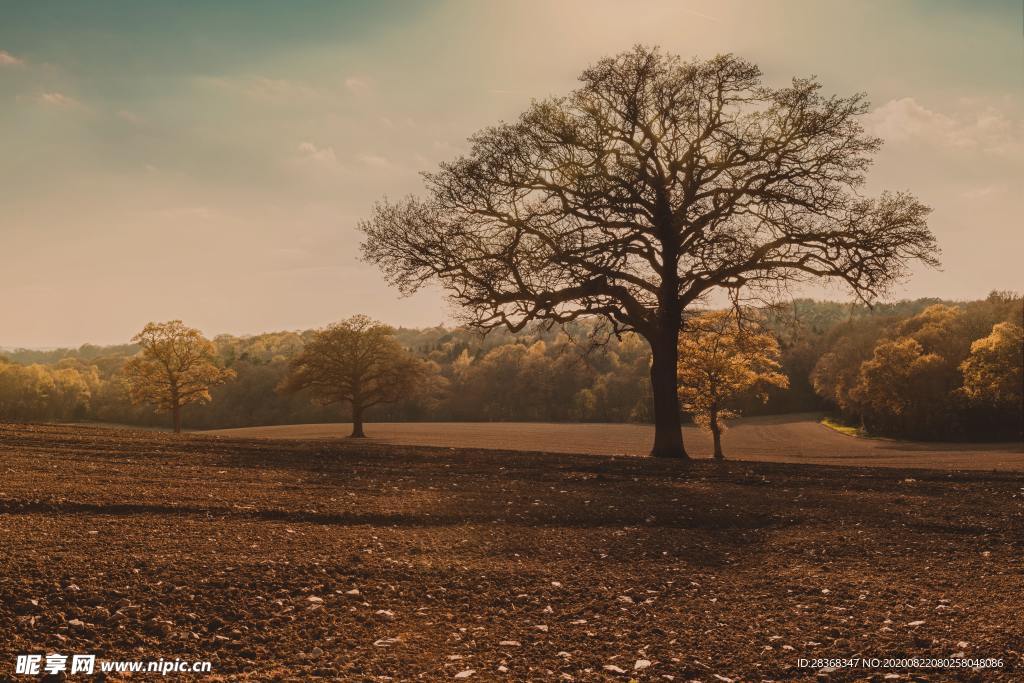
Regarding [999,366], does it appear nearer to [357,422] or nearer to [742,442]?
[742,442]

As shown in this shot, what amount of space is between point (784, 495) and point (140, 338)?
6129 centimetres

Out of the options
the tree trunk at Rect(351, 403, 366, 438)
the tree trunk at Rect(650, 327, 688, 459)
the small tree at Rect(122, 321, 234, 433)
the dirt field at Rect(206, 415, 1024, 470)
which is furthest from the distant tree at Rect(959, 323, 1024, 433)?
the small tree at Rect(122, 321, 234, 433)

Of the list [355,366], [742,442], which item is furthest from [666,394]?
[742,442]

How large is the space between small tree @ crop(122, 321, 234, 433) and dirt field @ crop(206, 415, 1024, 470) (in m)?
7.70

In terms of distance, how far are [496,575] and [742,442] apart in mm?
73694

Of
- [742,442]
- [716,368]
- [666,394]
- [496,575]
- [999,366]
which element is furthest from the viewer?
[742,442]

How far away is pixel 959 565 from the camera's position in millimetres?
11500

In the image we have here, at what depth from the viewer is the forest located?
7700cm

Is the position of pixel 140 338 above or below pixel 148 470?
above

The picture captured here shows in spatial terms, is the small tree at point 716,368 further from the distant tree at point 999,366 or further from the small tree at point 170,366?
the small tree at point 170,366

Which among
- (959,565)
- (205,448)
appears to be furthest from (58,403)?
(959,565)

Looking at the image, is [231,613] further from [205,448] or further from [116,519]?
[205,448]

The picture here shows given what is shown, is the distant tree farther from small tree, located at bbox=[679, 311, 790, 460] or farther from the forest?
small tree, located at bbox=[679, 311, 790, 460]

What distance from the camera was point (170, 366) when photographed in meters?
65.9
